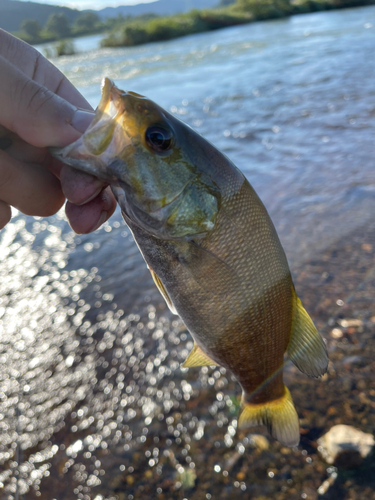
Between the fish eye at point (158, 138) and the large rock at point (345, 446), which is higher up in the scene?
the fish eye at point (158, 138)

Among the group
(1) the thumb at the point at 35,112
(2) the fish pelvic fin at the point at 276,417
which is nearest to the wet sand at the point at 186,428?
(2) the fish pelvic fin at the point at 276,417

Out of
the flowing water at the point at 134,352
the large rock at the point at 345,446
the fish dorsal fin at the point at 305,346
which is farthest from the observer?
the flowing water at the point at 134,352

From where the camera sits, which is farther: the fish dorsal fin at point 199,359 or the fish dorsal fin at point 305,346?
the fish dorsal fin at point 199,359

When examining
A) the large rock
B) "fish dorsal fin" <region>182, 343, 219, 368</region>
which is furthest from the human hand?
the large rock

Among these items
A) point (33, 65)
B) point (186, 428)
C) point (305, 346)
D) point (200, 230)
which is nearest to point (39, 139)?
point (33, 65)

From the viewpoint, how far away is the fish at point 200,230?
59.2 inches

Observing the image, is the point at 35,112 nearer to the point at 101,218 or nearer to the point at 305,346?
the point at 101,218

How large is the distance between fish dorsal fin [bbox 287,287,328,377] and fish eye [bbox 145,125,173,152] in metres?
0.90

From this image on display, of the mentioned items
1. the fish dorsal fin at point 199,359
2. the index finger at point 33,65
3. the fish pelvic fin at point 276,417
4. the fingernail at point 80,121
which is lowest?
the fish pelvic fin at point 276,417

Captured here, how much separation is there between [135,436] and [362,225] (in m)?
3.56

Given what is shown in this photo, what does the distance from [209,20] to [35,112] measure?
43.8 metres

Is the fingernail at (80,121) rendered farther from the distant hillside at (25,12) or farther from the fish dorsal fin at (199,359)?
the distant hillside at (25,12)

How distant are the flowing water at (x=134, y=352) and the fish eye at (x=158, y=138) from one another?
222 cm

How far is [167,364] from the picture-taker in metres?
3.51
